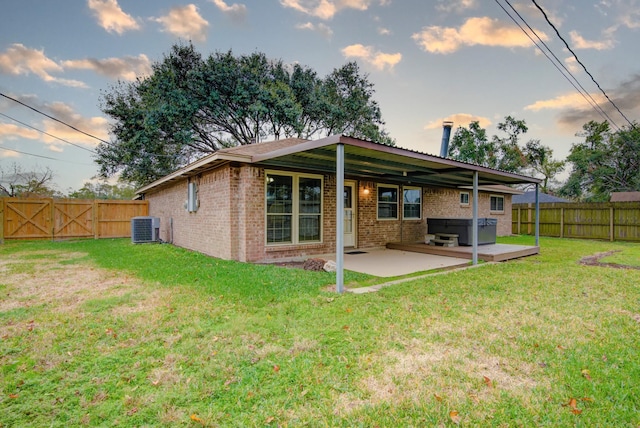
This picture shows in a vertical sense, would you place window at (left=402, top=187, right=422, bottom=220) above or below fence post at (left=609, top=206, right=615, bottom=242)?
above

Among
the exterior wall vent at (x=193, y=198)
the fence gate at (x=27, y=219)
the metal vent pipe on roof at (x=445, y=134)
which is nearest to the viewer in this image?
the exterior wall vent at (x=193, y=198)

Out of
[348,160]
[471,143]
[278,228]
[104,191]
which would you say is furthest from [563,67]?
[104,191]

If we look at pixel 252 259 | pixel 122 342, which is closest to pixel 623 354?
pixel 122 342

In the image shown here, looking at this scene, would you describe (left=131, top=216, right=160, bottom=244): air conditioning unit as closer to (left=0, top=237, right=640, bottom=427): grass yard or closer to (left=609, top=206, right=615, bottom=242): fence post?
(left=0, top=237, right=640, bottom=427): grass yard

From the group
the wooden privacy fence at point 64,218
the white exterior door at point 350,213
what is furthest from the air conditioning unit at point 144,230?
the white exterior door at point 350,213

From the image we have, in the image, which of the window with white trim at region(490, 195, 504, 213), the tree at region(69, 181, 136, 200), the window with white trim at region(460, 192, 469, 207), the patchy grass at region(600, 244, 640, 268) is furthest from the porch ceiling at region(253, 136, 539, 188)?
the tree at region(69, 181, 136, 200)

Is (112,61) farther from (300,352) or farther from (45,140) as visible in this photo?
(300,352)

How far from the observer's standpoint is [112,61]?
49.4ft

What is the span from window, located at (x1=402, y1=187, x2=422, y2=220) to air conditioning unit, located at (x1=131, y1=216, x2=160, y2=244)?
9.64m

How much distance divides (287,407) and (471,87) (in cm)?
1255

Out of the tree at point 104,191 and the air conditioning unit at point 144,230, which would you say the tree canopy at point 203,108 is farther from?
the tree at point 104,191

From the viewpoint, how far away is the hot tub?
992 cm

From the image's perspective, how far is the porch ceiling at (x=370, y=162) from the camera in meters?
5.58

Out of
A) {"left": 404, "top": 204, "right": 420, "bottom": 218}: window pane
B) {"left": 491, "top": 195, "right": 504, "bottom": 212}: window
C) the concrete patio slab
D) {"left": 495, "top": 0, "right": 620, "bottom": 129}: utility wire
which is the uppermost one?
{"left": 495, "top": 0, "right": 620, "bottom": 129}: utility wire
